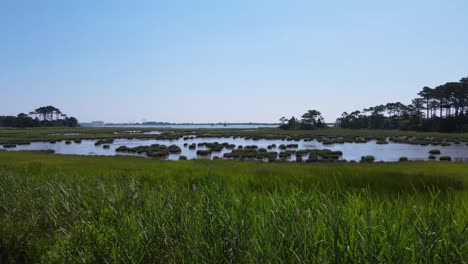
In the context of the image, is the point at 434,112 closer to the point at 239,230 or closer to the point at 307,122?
the point at 307,122

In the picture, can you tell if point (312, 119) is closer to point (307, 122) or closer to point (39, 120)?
point (307, 122)

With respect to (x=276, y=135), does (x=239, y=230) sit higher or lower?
higher

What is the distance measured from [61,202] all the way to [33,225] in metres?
0.59

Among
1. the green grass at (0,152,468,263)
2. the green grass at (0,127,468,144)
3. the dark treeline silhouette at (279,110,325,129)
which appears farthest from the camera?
the dark treeline silhouette at (279,110,325,129)

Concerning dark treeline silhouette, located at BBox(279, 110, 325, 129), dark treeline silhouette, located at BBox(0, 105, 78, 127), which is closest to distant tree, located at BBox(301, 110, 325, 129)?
dark treeline silhouette, located at BBox(279, 110, 325, 129)

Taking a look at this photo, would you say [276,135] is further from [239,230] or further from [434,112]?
[239,230]

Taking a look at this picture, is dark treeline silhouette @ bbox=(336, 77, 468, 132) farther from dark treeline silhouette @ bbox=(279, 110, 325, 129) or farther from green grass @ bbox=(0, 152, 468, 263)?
green grass @ bbox=(0, 152, 468, 263)

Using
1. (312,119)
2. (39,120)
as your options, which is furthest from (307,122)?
(39,120)

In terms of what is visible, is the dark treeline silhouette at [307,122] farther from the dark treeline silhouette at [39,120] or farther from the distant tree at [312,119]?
the dark treeline silhouette at [39,120]

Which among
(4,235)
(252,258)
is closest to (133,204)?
(4,235)

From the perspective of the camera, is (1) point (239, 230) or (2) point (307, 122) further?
(2) point (307, 122)

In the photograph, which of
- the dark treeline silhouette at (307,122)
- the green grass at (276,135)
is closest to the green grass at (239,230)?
the green grass at (276,135)

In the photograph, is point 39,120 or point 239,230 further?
point 39,120

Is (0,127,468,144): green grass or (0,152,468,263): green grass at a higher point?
(0,152,468,263): green grass
